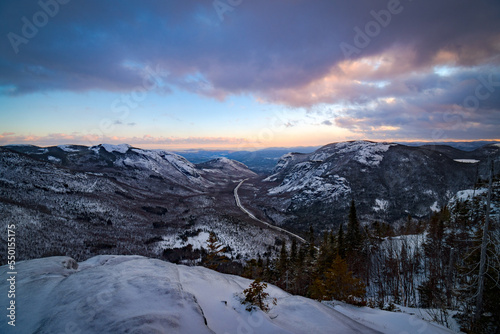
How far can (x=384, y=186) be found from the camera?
454ft

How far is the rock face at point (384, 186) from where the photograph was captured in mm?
117125

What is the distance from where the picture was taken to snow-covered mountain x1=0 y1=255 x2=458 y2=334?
802 centimetres

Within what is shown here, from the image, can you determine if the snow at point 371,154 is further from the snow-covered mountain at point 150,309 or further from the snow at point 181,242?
the snow-covered mountain at point 150,309

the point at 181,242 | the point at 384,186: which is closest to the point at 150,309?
the point at 181,242

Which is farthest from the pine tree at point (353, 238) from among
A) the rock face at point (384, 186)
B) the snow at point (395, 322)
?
the rock face at point (384, 186)

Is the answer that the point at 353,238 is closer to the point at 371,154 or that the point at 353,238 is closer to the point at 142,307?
the point at 142,307

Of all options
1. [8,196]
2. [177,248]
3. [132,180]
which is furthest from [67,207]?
[132,180]

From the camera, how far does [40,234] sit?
216 ft

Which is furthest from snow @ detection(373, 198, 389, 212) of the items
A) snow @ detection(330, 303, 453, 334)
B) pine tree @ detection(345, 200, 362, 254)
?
snow @ detection(330, 303, 453, 334)

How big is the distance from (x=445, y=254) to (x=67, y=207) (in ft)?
454

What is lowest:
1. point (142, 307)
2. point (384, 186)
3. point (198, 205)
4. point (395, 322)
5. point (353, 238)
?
point (198, 205)

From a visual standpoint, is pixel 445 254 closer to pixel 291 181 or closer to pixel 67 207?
pixel 67 207

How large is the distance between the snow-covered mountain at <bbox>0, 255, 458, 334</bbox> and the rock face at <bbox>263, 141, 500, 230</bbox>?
10848 centimetres

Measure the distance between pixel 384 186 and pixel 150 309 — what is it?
164 m
